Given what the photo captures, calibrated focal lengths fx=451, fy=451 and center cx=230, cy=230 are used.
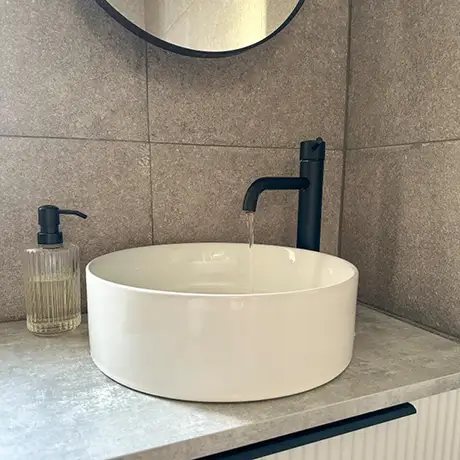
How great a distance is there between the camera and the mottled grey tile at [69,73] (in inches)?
28.4

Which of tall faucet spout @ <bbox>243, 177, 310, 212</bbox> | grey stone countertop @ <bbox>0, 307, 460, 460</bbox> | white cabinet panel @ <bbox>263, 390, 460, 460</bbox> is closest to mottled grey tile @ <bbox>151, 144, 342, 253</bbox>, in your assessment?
tall faucet spout @ <bbox>243, 177, 310, 212</bbox>

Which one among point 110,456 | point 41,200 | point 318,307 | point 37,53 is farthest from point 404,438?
point 37,53

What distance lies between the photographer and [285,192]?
94 centimetres

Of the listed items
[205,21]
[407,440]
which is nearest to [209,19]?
[205,21]

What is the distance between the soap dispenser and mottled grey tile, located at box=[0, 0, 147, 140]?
0.16m

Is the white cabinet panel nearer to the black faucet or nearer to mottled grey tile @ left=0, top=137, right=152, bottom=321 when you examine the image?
the black faucet

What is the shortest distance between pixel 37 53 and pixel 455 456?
2.96ft

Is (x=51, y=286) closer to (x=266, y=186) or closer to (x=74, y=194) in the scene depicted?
(x=74, y=194)

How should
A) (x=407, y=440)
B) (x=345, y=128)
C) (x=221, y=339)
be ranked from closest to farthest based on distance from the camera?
1. (x=221, y=339)
2. (x=407, y=440)
3. (x=345, y=128)

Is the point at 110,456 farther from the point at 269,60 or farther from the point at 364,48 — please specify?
the point at 364,48

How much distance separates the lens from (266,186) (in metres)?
0.75

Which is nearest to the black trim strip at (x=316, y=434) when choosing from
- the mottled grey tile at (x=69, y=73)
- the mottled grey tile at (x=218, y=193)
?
the mottled grey tile at (x=218, y=193)

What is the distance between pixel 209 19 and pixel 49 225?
452mm

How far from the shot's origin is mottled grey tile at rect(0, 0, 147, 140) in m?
0.72
